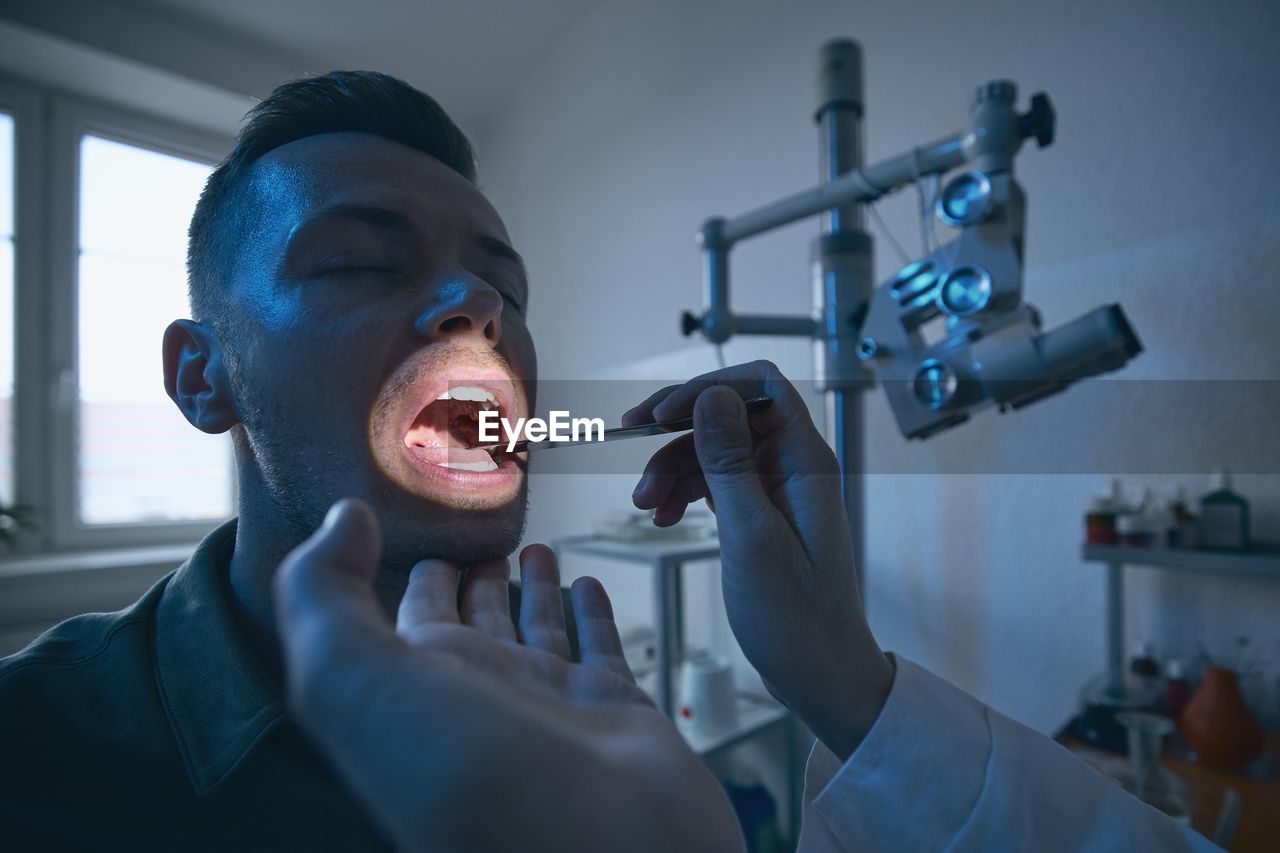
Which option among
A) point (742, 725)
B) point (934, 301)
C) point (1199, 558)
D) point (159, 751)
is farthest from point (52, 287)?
point (1199, 558)

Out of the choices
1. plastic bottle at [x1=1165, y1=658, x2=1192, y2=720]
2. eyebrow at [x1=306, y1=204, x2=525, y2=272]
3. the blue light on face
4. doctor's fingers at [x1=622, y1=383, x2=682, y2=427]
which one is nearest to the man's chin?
doctor's fingers at [x1=622, y1=383, x2=682, y2=427]

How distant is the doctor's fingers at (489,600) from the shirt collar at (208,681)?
211 millimetres

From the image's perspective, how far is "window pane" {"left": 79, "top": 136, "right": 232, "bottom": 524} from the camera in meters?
0.48

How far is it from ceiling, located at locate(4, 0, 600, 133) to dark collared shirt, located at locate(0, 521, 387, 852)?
48 cm

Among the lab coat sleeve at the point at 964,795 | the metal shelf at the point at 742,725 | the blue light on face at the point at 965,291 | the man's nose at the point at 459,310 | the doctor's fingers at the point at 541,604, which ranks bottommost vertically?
the metal shelf at the point at 742,725

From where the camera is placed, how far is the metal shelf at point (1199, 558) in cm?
76

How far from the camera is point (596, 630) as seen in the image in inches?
15.4

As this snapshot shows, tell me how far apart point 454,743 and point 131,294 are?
480mm

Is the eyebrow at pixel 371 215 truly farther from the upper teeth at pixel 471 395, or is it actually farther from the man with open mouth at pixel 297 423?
the upper teeth at pixel 471 395

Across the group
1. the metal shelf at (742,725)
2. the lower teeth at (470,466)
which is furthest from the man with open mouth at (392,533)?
the metal shelf at (742,725)

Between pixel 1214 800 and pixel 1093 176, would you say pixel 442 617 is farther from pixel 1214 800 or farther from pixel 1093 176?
pixel 1093 176

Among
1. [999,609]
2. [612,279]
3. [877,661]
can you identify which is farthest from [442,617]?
[612,279]

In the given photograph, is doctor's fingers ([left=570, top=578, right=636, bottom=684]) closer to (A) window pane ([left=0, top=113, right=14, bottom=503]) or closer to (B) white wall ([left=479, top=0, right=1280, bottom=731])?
→ (B) white wall ([left=479, top=0, right=1280, bottom=731])

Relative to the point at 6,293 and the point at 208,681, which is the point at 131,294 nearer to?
the point at 208,681
